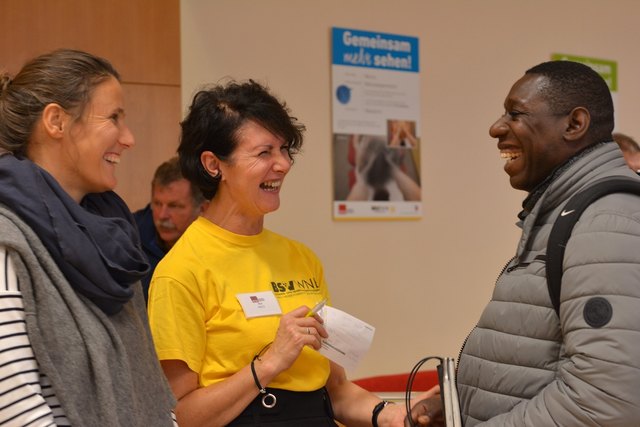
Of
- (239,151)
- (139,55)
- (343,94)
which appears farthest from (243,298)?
(343,94)

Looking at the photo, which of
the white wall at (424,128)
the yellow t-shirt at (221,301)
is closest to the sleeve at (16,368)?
the yellow t-shirt at (221,301)

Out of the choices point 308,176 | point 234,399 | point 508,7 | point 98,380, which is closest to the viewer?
point 98,380

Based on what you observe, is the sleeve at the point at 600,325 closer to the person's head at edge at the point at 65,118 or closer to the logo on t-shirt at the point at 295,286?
the logo on t-shirt at the point at 295,286

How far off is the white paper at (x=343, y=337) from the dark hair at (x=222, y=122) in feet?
1.91

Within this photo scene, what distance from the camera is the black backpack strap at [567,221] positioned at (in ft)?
5.28

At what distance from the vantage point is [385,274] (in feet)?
14.3

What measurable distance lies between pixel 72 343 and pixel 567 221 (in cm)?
111

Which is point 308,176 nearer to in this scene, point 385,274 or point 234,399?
point 385,274

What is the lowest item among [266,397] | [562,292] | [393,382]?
[393,382]

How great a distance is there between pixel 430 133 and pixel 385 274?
3.05 feet

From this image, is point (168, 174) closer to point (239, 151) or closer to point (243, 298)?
point (239, 151)

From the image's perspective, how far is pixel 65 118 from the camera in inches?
66.8

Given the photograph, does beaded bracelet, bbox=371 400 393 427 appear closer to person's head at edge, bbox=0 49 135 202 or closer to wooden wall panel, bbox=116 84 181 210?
person's head at edge, bbox=0 49 135 202

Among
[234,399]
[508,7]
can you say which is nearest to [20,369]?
[234,399]
